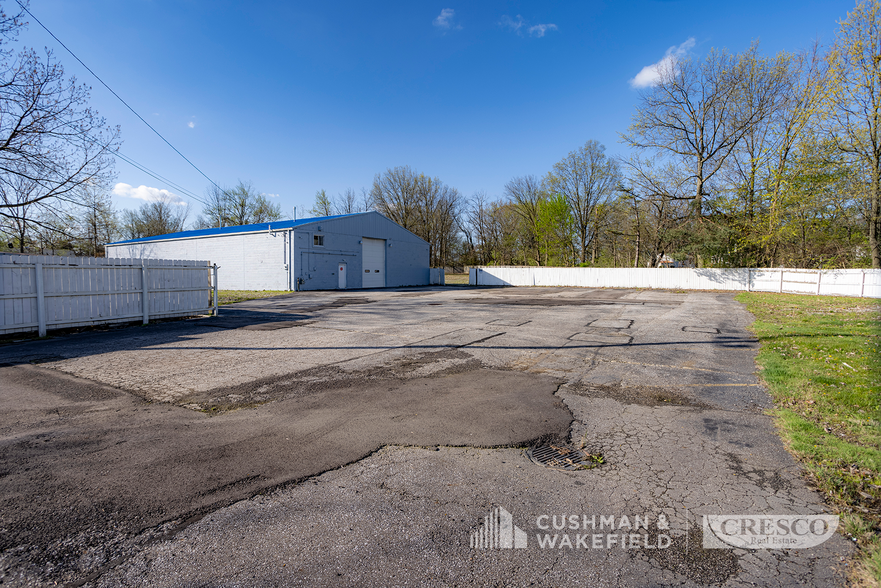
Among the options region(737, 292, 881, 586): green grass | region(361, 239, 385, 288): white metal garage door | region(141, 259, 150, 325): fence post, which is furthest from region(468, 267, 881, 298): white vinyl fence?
region(141, 259, 150, 325): fence post

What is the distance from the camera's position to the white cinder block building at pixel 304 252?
92.0 feet

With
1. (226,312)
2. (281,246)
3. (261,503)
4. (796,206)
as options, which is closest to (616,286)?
(796,206)

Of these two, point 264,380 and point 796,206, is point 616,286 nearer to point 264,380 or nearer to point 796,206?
point 796,206

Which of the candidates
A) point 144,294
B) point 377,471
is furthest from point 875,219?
point 144,294

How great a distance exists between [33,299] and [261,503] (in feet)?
36.0

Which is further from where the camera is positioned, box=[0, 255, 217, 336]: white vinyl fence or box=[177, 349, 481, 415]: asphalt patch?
box=[0, 255, 217, 336]: white vinyl fence

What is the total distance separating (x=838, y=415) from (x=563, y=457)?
3.31 metres

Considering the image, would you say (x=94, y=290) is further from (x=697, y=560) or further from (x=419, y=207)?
(x=419, y=207)

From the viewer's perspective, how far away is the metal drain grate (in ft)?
11.2
